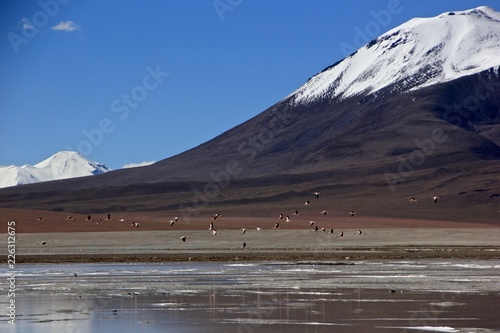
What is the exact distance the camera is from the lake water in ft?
78.7

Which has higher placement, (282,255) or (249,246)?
(249,246)

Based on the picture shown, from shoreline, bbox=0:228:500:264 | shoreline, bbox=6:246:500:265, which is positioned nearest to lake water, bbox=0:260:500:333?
shoreline, bbox=6:246:500:265

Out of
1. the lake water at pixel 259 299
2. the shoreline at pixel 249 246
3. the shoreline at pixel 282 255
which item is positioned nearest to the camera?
the lake water at pixel 259 299

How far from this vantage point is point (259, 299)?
2978 centimetres

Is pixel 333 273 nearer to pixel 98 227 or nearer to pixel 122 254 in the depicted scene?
pixel 122 254

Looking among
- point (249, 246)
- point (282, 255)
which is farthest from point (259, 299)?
point (249, 246)

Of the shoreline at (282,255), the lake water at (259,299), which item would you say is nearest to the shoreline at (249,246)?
the shoreline at (282,255)

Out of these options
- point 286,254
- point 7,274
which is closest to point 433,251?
point 286,254

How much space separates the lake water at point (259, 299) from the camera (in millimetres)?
24000

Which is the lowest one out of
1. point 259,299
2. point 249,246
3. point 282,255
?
point 259,299

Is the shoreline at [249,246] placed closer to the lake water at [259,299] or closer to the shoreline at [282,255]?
the shoreline at [282,255]

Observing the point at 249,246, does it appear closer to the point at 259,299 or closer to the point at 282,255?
the point at 282,255

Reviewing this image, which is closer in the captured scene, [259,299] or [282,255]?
[259,299]

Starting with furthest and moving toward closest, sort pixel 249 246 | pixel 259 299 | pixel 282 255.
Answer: pixel 249 246
pixel 282 255
pixel 259 299
